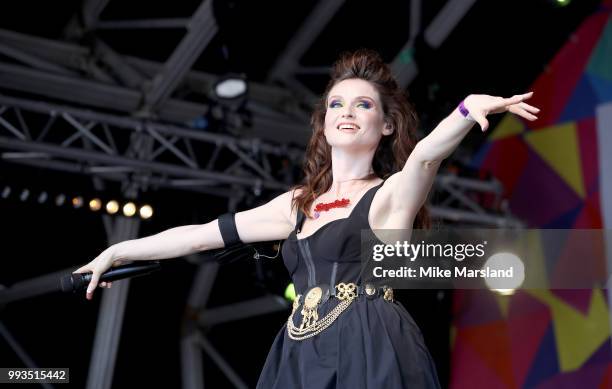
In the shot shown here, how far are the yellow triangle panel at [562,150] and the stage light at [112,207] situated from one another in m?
3.71

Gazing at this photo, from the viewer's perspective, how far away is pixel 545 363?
7.20 m

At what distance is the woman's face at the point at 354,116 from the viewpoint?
8.21 feet

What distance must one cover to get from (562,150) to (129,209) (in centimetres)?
368

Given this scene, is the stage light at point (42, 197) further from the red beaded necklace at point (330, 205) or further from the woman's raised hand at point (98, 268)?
the red beaded necklace at point (330, 205)

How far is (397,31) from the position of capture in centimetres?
725

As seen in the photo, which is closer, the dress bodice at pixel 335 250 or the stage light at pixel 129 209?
the dress bodice at pixel 335 250

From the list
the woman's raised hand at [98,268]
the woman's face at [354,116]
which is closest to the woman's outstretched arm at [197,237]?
the woman's raised hand at [98,268]

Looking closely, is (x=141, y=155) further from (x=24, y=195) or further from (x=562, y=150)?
(x=562, y=150)

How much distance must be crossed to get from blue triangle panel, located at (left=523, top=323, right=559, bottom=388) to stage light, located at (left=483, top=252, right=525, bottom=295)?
475 mm

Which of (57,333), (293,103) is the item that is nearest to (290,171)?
(293,103)

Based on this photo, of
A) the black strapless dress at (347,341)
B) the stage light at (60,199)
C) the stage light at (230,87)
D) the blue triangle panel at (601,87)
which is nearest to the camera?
the black strapless dress at (347,341)

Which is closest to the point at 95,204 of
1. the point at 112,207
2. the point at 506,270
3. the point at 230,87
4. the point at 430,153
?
the point at 112,207

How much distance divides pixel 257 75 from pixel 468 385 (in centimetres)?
331

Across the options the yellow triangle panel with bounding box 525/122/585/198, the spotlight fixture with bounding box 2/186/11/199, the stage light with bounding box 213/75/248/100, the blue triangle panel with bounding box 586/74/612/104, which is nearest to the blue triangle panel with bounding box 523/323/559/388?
the yellow triangle panel with bounding box 525/122/585/198
